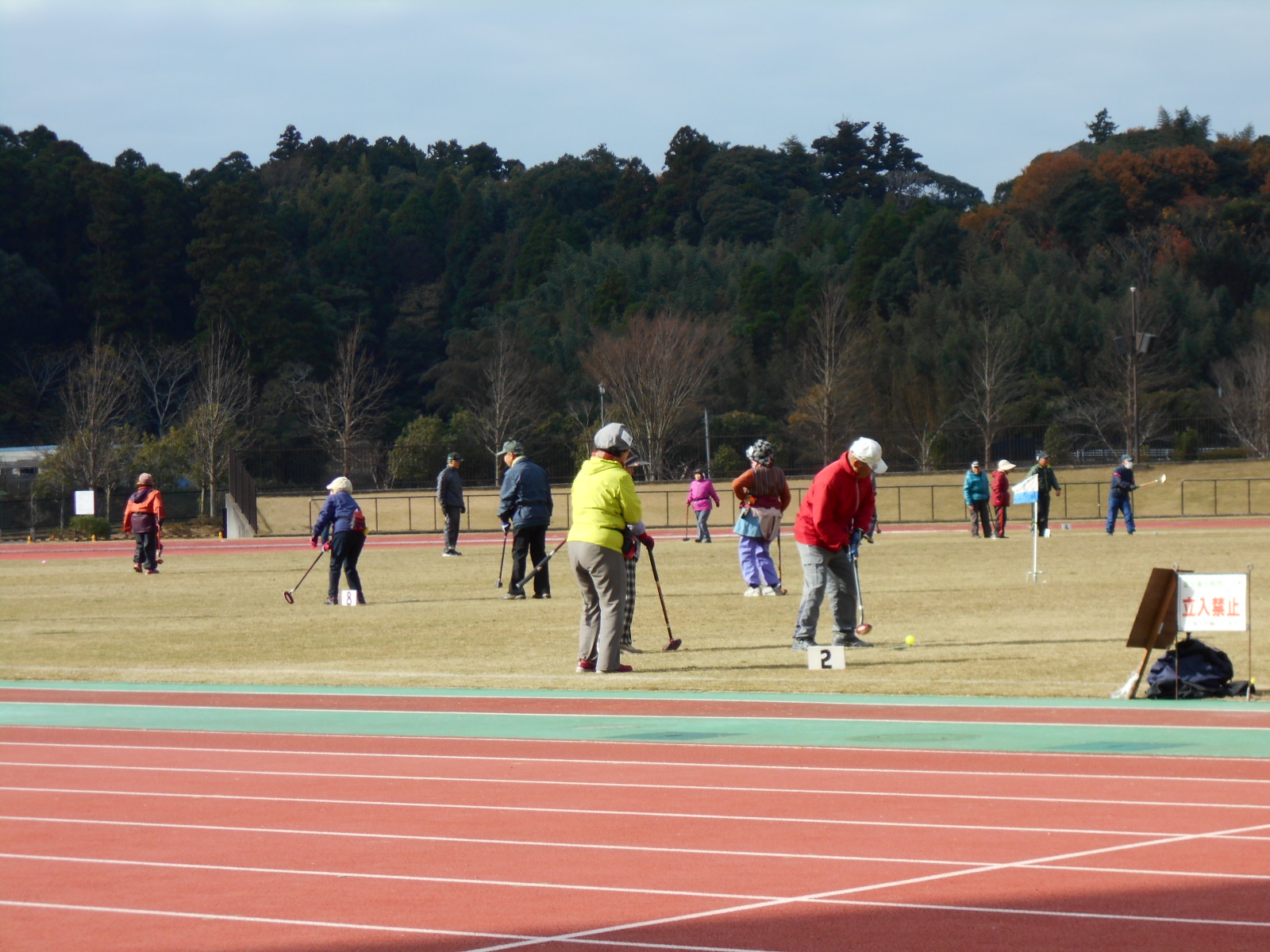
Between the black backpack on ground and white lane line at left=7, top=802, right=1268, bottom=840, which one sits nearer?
white lane line at left=7, top=802, right=1268, bottom=840

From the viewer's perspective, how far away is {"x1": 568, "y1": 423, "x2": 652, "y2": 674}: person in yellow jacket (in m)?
12.5

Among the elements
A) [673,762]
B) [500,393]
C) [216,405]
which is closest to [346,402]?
[500,393]

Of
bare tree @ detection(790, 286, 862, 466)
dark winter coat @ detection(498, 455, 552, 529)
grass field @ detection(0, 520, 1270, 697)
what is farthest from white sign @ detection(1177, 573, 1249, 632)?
bare tree @ detection(790, 286, 862, 466)

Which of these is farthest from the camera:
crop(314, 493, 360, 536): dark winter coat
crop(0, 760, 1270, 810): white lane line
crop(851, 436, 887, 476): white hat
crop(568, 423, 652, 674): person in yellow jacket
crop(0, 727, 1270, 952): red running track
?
crop(314, 493, 360, 536): dark winter coat

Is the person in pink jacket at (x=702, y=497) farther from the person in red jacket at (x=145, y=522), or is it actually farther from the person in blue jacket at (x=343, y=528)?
the person in blue jacket at (x=343, y=528)

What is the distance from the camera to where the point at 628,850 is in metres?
6.47

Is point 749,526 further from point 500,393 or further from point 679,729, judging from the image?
point 500,393

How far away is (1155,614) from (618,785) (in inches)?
173

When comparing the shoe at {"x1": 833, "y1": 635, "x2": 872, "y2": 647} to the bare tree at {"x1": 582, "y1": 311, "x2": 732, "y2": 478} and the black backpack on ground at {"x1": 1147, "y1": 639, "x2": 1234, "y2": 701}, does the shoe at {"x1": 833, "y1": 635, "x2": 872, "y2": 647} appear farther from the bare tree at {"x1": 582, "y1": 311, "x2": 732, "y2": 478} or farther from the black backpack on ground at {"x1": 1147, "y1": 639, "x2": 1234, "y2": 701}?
the bare tree at {"x1": 582, "y1": 311, "x2": 732, "y2": 478}

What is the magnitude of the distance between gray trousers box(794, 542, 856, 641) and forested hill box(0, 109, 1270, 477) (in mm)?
48556

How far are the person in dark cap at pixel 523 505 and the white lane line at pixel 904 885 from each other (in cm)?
1261

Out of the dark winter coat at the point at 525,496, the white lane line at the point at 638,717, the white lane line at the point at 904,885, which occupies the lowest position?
the white lane line at the point at 638,717

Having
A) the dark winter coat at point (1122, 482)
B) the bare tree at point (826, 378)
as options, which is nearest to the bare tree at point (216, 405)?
the bare tree at point (826, 378)

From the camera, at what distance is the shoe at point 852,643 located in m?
13.6
